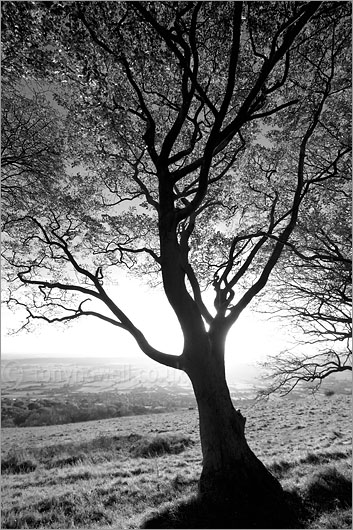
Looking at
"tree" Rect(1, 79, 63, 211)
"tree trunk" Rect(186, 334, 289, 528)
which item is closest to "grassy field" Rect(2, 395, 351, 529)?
"tree trunk" Rect(186, 334, 289, 528)

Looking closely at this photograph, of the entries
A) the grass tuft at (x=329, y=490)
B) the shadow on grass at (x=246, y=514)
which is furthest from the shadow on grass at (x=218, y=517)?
the grass tuft at (x=329, y=490)

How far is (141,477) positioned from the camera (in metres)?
9.60

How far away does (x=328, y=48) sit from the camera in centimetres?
763

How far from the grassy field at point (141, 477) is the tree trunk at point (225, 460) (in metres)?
0.78

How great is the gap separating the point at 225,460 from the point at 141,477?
16.2 ft

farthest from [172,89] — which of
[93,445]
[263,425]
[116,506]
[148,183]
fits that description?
[263,425]

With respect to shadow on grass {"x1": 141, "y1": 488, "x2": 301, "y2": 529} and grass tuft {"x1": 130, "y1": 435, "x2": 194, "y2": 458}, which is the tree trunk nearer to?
shadow on grass {"x1": 141, "y1": 488, "x2": 301, "y2": 529}

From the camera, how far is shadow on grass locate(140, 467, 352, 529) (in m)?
5.51

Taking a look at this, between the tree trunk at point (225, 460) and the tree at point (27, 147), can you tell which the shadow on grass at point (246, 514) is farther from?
the tree at point (27, 147)

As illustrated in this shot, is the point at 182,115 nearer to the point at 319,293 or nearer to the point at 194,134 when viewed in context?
the point at 194,134

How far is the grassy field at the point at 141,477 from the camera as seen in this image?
630 cm

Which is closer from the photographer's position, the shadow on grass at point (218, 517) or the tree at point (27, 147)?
the shadow on grass at point (218, 517)

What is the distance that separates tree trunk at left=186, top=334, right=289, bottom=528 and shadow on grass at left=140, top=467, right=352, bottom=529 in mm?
23

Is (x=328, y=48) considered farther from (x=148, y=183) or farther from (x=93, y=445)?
(x=93, y=445)
